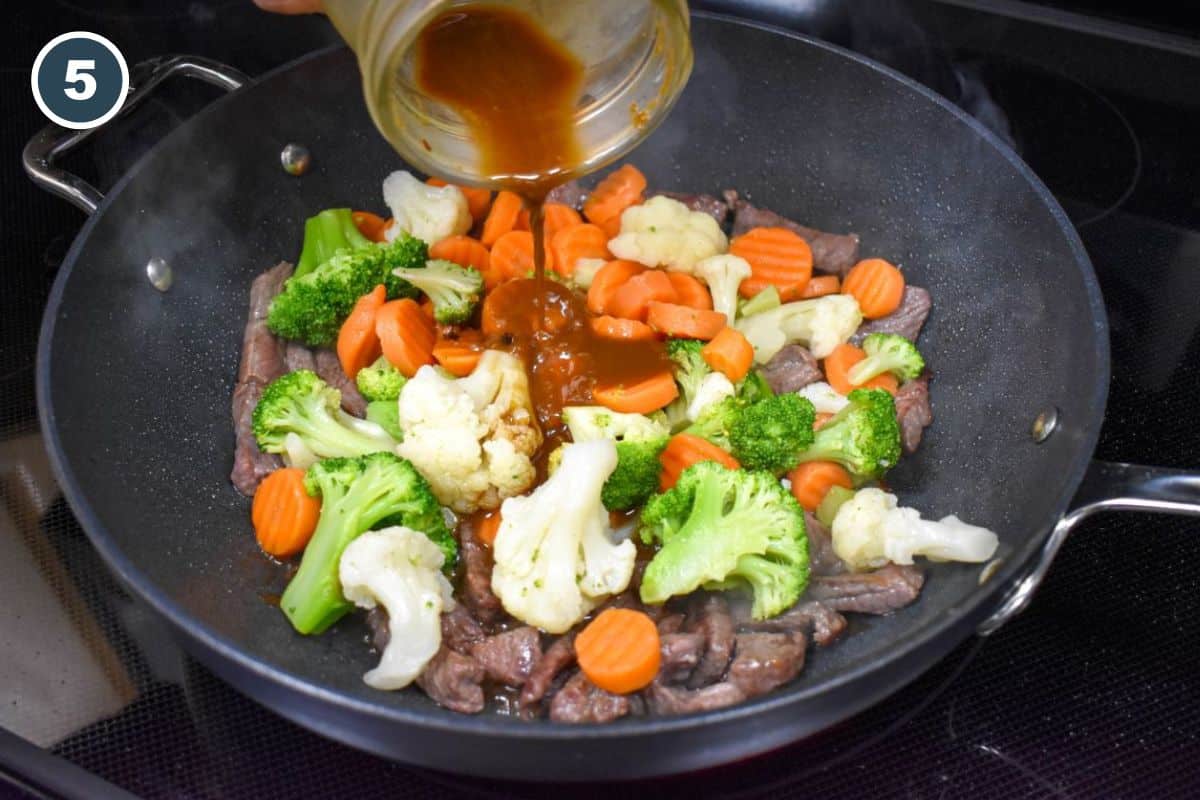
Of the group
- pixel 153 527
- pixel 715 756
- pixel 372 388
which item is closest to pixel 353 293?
pixel 372 388

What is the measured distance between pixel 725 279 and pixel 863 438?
655mm

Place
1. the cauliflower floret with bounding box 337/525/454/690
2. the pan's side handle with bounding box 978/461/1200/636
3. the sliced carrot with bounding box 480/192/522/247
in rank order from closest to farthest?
1. the pan's side handle with bounding box 978/461/1200/636
2. the cauliflower floret with bounding box 337/525/454/690
3. the sliced carrot with bounding box 480/192/522/247

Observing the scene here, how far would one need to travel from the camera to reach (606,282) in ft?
9.46

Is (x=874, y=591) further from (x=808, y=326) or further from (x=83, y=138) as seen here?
(x=83, y=138)

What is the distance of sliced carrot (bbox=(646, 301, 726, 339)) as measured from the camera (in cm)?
277

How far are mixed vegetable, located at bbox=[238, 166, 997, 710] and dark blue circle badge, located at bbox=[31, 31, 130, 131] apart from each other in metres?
0.77

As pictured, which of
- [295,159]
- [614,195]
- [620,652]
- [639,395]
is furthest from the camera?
[614,195]

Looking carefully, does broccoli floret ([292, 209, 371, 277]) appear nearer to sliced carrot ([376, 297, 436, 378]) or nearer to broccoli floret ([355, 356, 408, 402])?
sliced carrot ([376, 297, 436, 378])

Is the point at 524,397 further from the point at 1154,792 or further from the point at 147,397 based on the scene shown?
the point at 1154,792

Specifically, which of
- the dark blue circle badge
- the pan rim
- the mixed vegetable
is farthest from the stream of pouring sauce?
the dark blue circle badge

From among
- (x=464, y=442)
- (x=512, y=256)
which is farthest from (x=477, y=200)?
(x=464, y=442)

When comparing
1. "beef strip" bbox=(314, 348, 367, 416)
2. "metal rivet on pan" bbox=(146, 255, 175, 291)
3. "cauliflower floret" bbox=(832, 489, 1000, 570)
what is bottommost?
"beef strip" bbox=(314, 348, 367, 416)

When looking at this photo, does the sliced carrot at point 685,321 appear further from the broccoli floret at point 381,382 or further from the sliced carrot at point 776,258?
the broccoli floret at point 381,382

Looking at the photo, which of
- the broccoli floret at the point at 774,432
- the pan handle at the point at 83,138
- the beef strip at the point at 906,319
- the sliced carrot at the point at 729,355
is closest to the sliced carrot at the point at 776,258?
the beef strip at the point at 906,319
